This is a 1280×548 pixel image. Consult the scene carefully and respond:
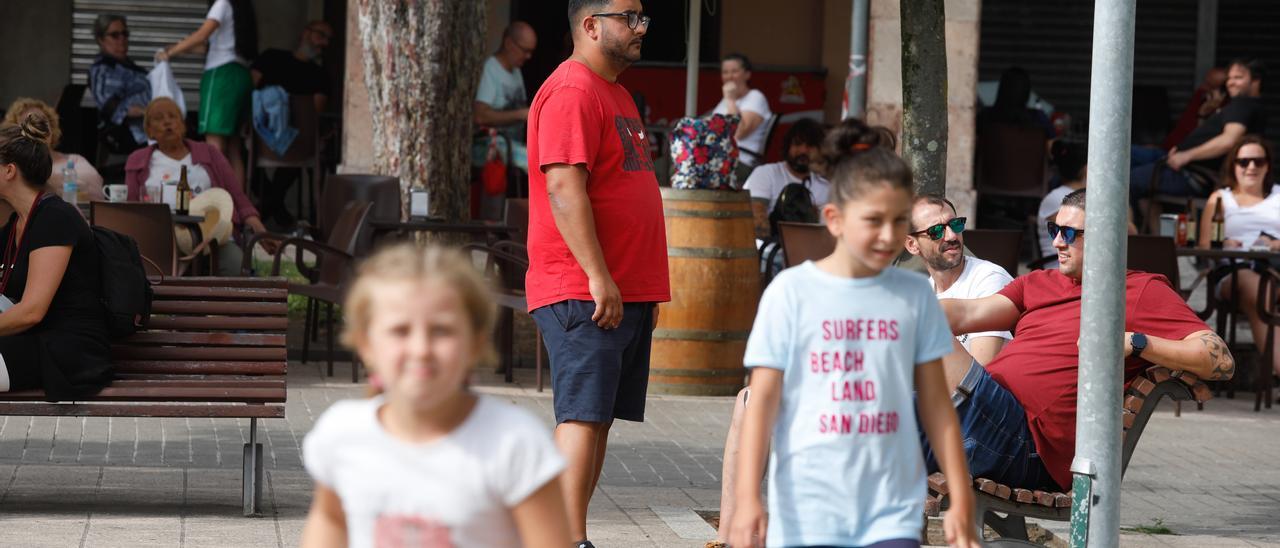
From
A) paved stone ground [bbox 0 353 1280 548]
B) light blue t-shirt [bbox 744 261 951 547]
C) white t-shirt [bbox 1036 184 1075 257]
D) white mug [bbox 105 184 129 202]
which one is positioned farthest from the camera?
white t-shirt [bbox 1036 184 1075 257]

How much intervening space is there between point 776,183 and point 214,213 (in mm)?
3322

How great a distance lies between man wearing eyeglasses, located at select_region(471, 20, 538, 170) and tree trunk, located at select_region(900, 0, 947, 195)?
6069mm

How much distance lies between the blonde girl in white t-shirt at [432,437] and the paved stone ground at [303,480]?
9.47ft

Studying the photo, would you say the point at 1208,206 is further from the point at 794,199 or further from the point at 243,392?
the point at 243,392

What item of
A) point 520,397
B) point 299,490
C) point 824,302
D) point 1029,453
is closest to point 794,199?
point 520,397

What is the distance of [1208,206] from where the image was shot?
1088 centimetres

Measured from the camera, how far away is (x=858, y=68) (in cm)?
1123

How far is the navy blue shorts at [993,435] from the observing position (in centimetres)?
514

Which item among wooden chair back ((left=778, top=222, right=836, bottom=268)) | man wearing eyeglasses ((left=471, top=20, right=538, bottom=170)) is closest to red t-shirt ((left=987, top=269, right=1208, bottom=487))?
wooden chair back ((left=778, top=222, right=836, bottom=268))

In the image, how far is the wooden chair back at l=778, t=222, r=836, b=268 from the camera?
920cm

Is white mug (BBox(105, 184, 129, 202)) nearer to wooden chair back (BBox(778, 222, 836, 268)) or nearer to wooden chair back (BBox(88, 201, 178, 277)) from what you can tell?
wooden chair back (BBox(88, 201, 178, 277))

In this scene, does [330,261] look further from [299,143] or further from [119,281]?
[119,281]

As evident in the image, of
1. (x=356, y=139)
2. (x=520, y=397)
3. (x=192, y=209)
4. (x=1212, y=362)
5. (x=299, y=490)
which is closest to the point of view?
(x=1212, y=362)

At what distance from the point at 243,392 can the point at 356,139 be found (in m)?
7.26
